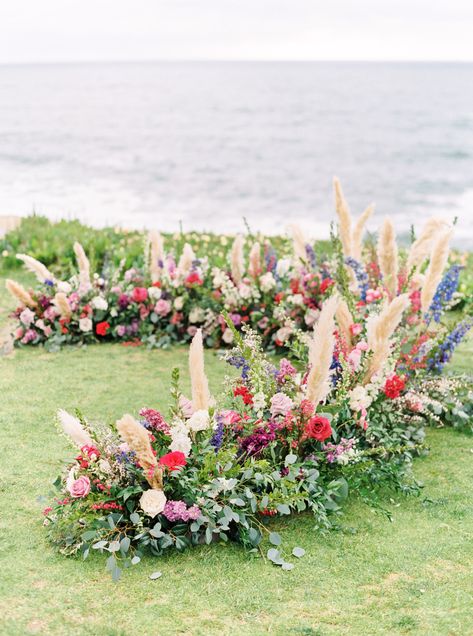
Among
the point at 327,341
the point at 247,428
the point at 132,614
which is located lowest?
the point at 132,614

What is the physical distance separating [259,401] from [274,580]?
893mm

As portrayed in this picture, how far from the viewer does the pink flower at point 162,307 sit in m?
6.54

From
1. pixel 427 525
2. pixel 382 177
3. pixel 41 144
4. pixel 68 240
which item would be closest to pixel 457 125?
pixel 382 177

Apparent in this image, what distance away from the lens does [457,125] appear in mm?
52031

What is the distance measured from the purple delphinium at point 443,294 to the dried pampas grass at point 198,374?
2.24 meters

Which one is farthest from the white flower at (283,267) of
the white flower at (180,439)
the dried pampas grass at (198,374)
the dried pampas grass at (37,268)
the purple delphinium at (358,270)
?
the white flower at (180,439)

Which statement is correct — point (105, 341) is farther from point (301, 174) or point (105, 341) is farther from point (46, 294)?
point (301, 174)

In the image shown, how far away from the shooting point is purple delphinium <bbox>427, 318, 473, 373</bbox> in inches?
197

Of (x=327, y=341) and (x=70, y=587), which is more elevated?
(x=327, y=341)

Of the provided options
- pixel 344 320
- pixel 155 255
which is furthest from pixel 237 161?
pixel 344 320

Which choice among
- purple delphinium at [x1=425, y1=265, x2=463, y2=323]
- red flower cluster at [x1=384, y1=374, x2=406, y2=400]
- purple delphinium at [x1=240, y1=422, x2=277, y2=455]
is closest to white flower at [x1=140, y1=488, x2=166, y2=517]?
purple delphinium at [x1=240, y1=422, x2=277, y2=455]

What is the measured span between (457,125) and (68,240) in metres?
47.9

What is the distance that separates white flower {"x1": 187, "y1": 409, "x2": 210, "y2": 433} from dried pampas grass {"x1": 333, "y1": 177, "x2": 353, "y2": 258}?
2497mm

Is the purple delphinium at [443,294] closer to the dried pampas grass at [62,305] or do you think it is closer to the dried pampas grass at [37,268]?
the dried pampas grass at [62,305]
